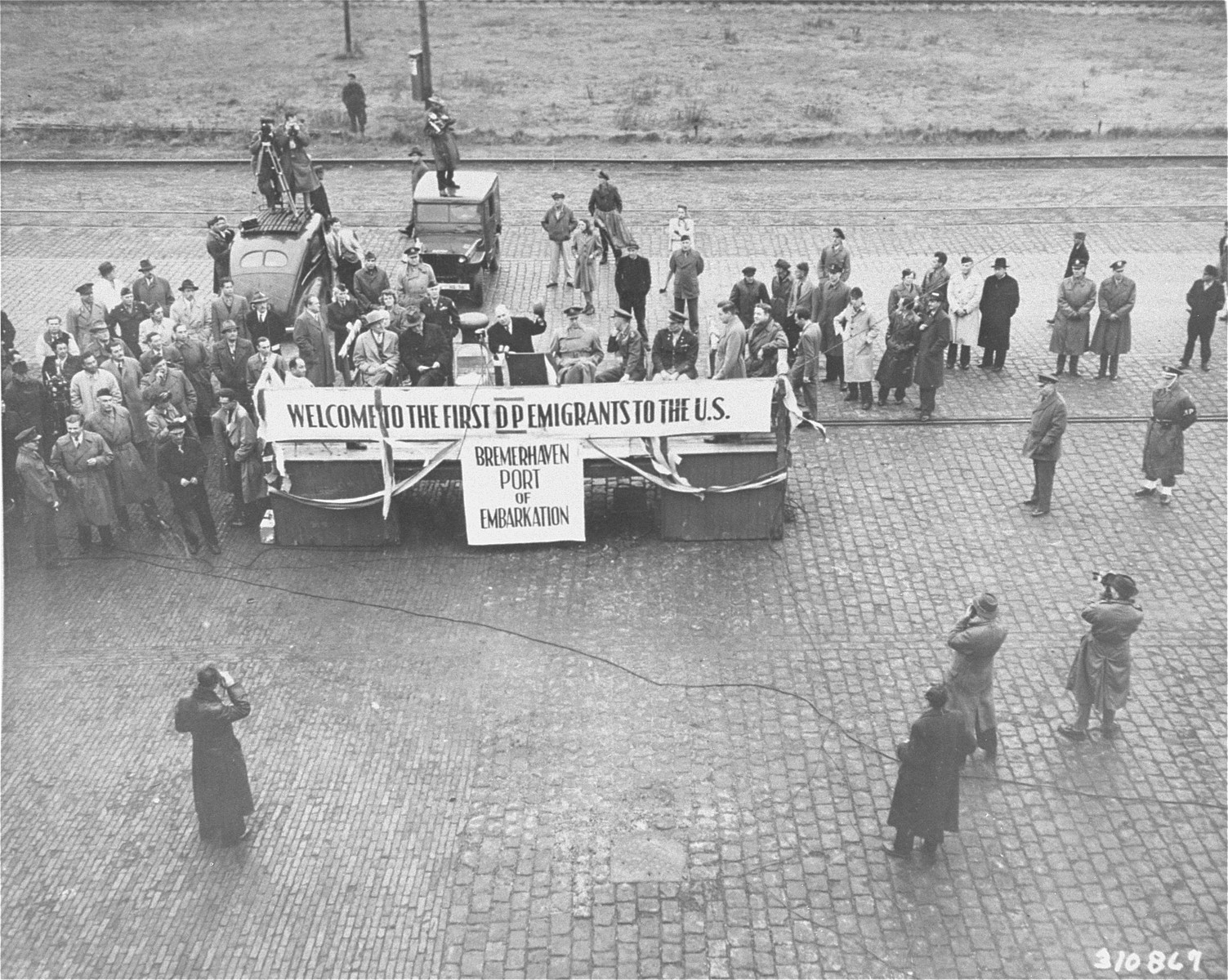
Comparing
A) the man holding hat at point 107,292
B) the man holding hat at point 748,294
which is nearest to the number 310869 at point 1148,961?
the man holding hat at point 748,294

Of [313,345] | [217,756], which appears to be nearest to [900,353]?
[313,345]

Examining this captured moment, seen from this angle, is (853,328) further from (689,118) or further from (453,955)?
(689,118)

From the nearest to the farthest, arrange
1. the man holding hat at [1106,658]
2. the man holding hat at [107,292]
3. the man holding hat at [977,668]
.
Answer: the man holding hat at [977,668] < the man holding hat at [1106,658] < the man holding hat at [107,292]

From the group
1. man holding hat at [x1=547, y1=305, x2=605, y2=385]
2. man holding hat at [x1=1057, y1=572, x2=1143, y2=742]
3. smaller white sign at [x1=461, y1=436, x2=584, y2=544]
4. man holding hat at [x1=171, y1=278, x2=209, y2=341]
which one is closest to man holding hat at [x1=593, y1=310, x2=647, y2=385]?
man holding hat at [x1=547, y1=305, x2=605, y2=385]

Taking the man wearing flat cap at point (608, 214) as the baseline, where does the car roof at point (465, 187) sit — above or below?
above

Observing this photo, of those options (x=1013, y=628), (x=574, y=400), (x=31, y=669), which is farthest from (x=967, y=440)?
(x=31, y=669)

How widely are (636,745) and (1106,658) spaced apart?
152 inches

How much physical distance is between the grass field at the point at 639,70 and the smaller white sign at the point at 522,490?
59.1ft

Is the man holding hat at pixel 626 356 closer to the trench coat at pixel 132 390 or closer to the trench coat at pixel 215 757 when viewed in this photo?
the trench coat at pixel 132 390

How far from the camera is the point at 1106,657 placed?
1054 centimetres

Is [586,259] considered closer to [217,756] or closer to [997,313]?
[997,313]

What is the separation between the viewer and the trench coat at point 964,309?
58.9ft

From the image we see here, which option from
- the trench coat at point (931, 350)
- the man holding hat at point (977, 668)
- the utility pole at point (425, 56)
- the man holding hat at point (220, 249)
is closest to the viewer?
the man holding hat at point (977, 668)

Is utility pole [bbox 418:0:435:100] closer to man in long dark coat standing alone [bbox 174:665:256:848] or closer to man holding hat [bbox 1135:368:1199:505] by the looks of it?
man holding hat [bbox 1135:368:1199:505]
